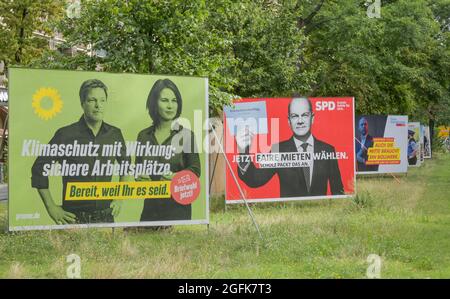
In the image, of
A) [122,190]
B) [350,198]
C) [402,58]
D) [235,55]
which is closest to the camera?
Result: [122,190]

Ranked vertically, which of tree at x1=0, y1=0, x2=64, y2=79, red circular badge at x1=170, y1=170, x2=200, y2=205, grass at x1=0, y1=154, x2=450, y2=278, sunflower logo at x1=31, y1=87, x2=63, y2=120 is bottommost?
grass at x1=0, y1=154, x2=450, y2=278

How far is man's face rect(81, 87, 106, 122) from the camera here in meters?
11.8

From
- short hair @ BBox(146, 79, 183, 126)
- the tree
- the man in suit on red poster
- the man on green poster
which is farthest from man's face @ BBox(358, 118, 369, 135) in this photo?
the man on green poster

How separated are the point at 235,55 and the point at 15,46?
962cm

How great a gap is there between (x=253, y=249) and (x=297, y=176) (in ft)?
23.3

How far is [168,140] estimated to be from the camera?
1240cm

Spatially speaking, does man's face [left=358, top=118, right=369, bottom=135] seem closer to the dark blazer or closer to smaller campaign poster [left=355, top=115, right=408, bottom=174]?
smaller campaign poster [left=355, top=115, right=408, bottom=174]

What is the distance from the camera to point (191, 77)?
1280 centimetres

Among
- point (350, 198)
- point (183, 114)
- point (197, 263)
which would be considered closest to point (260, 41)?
point (350, 198)

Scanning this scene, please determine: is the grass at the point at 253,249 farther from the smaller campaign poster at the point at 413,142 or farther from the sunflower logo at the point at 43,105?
the smaller campaign poster at the point at 413,142

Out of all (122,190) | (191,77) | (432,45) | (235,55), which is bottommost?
(122,190)

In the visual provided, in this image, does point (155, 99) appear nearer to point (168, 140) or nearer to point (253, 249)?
point (168, 140)

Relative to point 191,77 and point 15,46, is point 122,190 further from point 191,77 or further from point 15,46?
point 15,46

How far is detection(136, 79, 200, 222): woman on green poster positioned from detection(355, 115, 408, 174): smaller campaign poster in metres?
17.4
